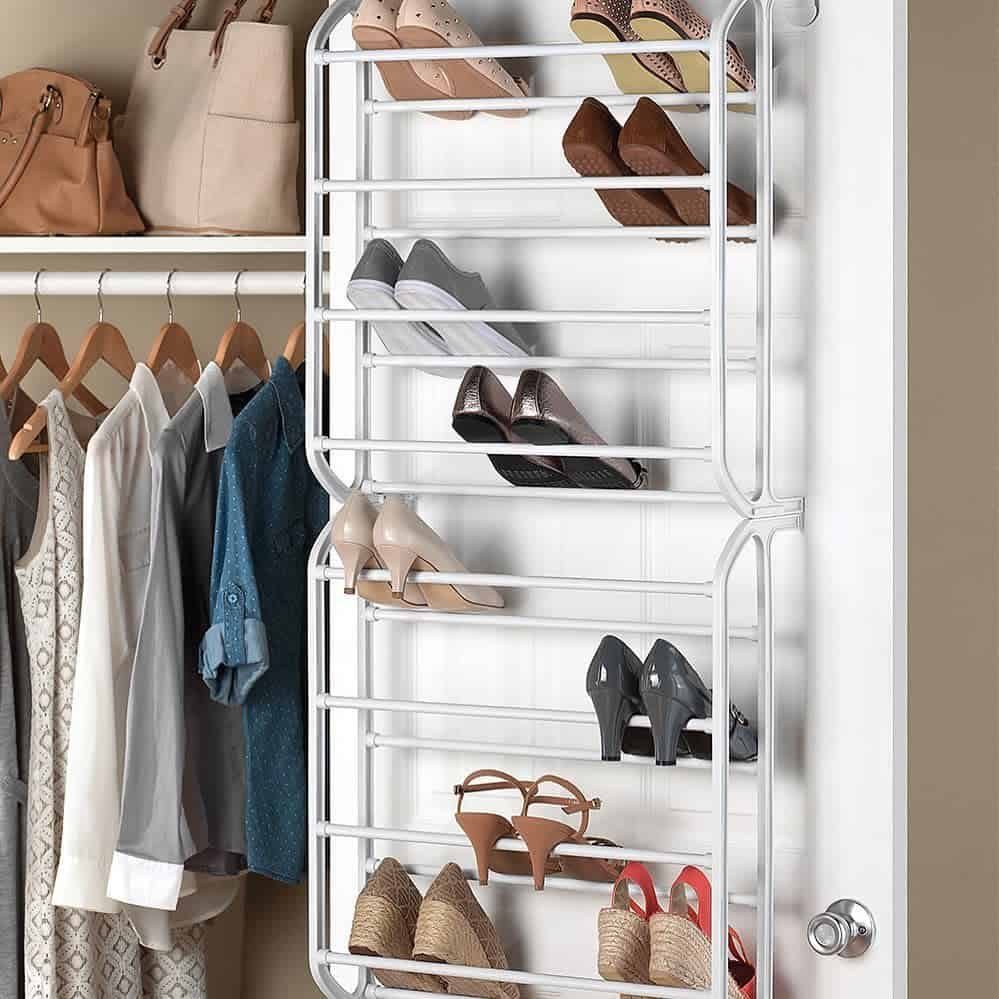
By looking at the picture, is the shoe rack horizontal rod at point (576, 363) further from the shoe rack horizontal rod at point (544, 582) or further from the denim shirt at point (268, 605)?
the denim shirt at point (268, 605)

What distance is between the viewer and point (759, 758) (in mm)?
1611

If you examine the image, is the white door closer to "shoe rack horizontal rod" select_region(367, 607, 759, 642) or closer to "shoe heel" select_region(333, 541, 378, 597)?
"shoe rack horizontal rod" select_region(367, 607, 759, 642)

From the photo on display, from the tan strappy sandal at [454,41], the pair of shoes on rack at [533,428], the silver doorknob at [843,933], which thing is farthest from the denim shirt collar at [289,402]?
the silver doorknob at [843,933]

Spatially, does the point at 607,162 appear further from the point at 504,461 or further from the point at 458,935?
the point at 458,935

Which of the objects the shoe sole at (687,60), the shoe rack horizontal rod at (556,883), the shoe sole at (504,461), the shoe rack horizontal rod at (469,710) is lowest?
the shoe rack horizontal rod at (556,883)

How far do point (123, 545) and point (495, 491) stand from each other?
647 mm

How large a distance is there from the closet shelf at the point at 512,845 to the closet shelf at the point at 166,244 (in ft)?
3.01

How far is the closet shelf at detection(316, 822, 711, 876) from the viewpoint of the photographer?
1.59 m

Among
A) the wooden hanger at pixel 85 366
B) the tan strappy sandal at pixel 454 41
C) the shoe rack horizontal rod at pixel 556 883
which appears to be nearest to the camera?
the tan strappy sandal at pixel 454 41

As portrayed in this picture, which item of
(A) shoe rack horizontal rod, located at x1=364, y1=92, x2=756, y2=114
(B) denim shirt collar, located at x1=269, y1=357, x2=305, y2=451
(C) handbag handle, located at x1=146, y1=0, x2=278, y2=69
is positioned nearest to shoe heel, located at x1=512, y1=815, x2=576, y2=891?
(B) denim shirt collar, located at x1=269, y1=357, x2=305, y2=451

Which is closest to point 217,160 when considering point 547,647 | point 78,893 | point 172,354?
point 172,354

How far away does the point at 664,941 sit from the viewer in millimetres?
1606

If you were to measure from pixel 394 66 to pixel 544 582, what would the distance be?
Answer: 0.66m

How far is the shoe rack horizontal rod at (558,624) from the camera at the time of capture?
1.64m
